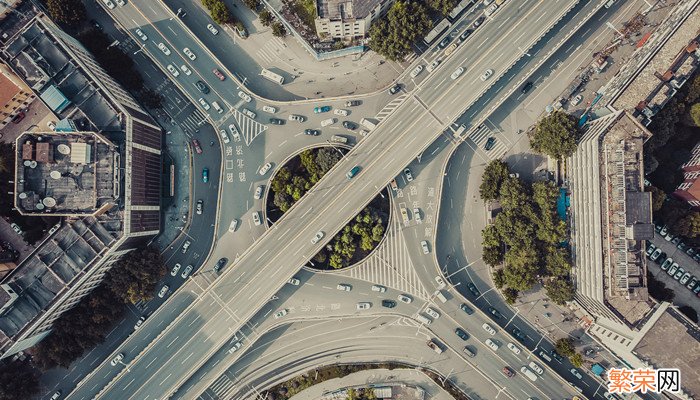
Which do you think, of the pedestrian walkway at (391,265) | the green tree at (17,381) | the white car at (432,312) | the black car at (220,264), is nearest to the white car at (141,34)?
the black car at (220,264)

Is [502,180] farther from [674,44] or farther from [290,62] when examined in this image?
[290,62]

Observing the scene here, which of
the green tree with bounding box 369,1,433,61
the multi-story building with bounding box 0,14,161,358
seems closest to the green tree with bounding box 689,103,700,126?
the green tree with bounding box 369,1,433,61

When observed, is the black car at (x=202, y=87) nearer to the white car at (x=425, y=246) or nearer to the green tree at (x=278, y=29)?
the green tree at (x=278, y=29)

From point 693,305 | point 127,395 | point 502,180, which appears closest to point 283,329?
point 127,395

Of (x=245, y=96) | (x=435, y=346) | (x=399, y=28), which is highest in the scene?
(x=399, y=28)

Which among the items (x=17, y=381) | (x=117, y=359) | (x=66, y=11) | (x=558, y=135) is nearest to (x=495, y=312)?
(x=558, y=135)

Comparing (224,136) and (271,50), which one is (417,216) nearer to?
(224,136)
